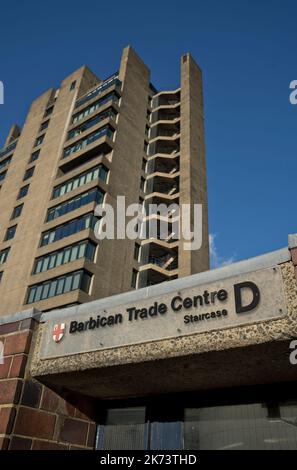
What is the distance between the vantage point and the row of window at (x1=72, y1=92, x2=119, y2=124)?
46.7 m

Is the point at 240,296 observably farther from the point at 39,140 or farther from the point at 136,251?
the point at 39,140

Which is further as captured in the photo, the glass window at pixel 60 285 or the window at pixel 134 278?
the window at pixel 134 278

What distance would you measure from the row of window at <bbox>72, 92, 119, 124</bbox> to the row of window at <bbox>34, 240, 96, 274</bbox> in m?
20.2

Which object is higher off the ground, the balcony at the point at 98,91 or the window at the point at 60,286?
the balcony at the point at 98,91

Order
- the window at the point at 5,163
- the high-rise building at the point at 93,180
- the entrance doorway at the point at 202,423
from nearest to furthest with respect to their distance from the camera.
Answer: the entrance doorway at the point at 202,423
the high-rise building at the point at 93,180
the window at the point at 5,163

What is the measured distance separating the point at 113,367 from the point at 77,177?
39.4 m

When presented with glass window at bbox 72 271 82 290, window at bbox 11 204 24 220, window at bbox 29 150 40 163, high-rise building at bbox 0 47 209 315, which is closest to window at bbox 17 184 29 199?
high-rise building at bbox 0 47 209 315

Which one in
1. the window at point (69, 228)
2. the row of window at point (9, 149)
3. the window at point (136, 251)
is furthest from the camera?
the row of window at point (9, 149)

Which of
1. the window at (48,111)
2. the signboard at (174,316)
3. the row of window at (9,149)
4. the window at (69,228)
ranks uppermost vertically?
the window at (48,111)

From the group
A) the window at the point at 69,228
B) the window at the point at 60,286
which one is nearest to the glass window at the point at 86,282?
the window at the point at 60,286

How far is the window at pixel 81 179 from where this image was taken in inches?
1576

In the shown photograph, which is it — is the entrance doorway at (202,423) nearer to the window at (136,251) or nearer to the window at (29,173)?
the window at (136,251)

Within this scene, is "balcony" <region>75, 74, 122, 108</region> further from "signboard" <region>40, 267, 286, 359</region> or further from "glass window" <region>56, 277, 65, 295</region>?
"signboard" <region>40, 267, 286, 359</region>

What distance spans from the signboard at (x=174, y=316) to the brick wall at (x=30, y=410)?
35cm
